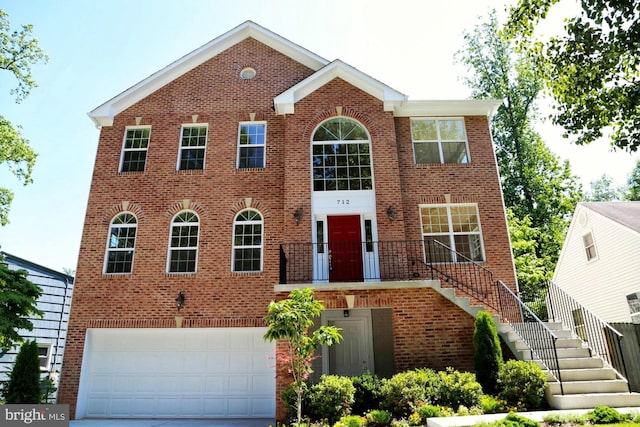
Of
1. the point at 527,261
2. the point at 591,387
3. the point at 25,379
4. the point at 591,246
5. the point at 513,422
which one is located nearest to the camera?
the point at 513,422

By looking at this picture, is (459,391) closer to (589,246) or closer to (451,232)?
(451,232)

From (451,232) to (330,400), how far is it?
6.53 m

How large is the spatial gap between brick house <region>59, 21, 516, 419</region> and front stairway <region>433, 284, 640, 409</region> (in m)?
0.99

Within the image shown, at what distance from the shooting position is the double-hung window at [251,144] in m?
13.8

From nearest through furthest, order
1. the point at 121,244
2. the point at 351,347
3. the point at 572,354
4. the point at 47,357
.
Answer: the point at 572,354 < the point at 351,347 < the point at 121,244 < the point at 47,357

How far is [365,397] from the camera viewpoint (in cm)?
929

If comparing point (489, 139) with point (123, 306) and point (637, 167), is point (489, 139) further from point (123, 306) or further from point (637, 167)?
point (637, 167)

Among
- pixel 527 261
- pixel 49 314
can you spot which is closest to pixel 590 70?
pixel 527 261

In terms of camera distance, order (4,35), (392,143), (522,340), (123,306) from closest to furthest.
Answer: (522,340), (123,306), (392,143), (4,35)

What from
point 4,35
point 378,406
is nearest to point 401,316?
point 378,406

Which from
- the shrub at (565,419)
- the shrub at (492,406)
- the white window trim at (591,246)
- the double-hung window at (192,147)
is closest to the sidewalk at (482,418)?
the shrub at (565,419)

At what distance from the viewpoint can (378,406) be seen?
908 centimetres

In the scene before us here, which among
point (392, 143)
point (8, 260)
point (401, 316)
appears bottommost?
point (401, 316)

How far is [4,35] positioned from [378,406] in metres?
20.8
